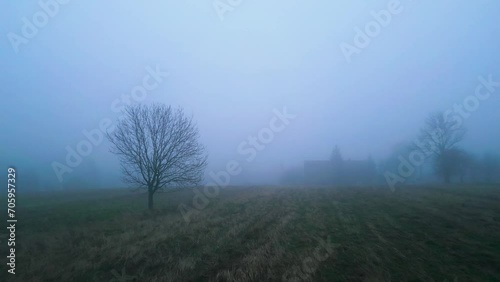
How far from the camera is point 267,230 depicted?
46.2 ft

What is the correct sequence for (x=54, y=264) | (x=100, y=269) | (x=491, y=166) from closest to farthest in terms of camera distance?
(x=100, y=269) < (x=54, y=264) < (x=491, y=166)

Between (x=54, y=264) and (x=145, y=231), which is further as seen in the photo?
(x=145, y=231)

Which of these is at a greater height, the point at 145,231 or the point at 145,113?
the point at 145,113

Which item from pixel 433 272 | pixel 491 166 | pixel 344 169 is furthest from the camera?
pixel 344 169

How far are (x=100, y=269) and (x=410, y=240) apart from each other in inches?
486

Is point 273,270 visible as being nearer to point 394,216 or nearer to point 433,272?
point 433,272

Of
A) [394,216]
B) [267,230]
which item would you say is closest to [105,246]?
[267,230]

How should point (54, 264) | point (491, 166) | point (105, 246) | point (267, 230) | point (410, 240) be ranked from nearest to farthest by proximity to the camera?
1. point (54, 264)
2. point (410, 240)
3. point (105, 246)
4. point (267, 230)
5. point (491, 166)

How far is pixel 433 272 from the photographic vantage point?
7922mm

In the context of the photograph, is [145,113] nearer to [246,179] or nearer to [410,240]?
[410,240]

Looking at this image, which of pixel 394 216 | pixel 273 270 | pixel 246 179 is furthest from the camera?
pixel 246 179

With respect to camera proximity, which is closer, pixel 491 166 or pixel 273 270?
pixel 273 270

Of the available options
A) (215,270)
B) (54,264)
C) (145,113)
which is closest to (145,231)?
(54,264)

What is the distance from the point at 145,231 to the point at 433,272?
13468 mm
